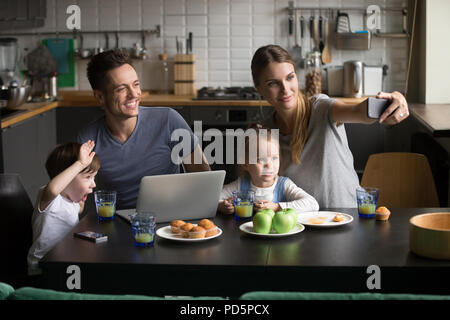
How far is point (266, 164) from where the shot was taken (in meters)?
2.61

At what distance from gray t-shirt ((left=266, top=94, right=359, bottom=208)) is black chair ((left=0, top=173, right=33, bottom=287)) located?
3.55ft

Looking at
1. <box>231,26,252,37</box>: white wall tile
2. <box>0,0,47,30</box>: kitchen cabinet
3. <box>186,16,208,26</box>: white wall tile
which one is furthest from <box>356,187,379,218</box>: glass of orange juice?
<box>0,0,47,30</box>: kitchen cabinet

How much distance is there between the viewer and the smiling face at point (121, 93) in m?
2.78

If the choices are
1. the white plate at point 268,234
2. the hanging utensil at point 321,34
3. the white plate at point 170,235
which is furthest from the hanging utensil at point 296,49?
the white plate at point 170,235

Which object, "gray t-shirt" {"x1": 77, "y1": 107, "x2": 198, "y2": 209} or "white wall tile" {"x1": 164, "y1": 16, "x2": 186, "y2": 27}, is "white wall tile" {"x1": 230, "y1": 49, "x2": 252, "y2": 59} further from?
"gray t-shirt" {"x1": 77, "y1": 107, "x2": 198, "y2": 209}

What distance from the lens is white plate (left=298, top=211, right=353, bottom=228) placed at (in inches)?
88.3

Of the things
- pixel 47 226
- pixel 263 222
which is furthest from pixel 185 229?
pixel 47 226

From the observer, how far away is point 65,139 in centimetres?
533

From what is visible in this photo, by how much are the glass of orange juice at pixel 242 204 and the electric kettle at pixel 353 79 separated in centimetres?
306

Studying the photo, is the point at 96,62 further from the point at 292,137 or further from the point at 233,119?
the point at 233,119

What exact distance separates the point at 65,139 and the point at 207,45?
4.80 ft

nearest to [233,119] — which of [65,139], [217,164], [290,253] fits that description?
[217,164]

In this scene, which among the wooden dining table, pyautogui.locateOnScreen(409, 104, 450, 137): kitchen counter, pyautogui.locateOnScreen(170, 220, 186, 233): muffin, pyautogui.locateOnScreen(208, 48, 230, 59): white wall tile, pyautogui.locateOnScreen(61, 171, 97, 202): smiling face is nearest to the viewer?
the wooden dining table

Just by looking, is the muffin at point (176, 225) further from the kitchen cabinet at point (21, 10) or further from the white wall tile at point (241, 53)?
the kitchen cabinet at point (21, 10)
